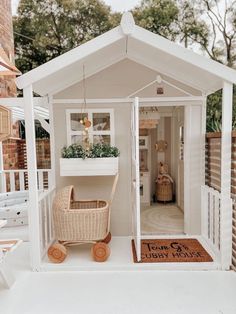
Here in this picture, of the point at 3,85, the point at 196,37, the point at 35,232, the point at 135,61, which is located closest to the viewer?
the point at 35,232

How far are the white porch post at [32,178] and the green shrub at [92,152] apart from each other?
2.58 feet

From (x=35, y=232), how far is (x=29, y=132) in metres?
1.23

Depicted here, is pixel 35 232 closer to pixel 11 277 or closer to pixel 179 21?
pixel 11 277

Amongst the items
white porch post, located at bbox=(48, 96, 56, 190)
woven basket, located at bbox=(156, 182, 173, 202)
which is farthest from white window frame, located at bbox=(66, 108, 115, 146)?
woven basket, located at bbox=(156, 182, 173, 202)

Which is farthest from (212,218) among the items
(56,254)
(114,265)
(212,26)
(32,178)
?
(212,26)

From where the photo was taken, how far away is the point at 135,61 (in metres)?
4.11

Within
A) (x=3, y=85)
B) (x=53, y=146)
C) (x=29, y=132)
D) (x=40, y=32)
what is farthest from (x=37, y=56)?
(x=29, y=132)

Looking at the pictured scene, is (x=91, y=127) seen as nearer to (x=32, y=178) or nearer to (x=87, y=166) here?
(x=87, y=166)

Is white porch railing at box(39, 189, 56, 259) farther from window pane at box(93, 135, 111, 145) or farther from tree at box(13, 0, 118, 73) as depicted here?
tree at box(13, 0, 118, 73)

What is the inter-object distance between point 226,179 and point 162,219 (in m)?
2.35

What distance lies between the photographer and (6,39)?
5.59 m

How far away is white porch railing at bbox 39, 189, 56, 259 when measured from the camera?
3.60 m

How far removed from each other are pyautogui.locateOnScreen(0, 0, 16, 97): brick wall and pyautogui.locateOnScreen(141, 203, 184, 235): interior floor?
3.72 meters

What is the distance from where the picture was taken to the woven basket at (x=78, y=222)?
3439 millimetres
